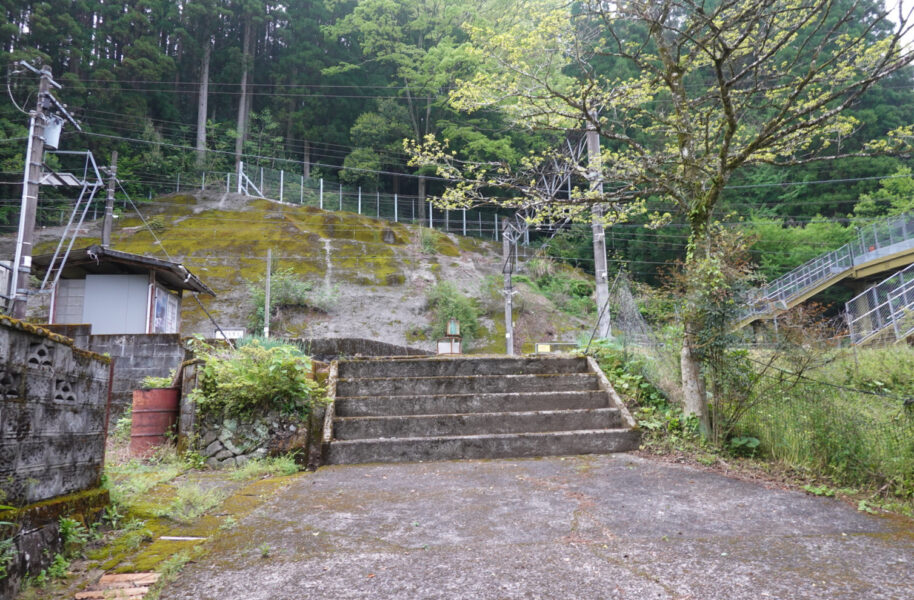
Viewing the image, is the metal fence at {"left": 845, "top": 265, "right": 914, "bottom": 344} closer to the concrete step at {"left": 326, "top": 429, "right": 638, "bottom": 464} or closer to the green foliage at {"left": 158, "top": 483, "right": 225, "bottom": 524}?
the concrete step at {"left": 326, "top": 429, "right": 638, "bottom": 464}

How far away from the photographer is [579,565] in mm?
2463

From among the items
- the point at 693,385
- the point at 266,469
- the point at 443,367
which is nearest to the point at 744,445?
the point at 693,385

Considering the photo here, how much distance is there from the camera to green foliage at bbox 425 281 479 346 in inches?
793

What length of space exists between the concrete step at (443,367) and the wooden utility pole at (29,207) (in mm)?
6769

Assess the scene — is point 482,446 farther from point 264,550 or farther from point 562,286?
point 562,286

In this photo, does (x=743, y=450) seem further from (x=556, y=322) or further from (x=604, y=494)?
(x=556, y=322)

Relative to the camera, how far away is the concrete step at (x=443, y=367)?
6980mm

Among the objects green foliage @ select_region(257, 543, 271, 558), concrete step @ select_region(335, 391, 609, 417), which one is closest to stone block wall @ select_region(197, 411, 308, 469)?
concrete step @ select_region(335, 391, 609, 417)

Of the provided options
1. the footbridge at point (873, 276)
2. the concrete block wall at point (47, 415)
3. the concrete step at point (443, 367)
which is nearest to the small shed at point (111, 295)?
the concrete step at point (443, 367)

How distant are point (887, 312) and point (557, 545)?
1417 centimetres

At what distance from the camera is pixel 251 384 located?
5.34m

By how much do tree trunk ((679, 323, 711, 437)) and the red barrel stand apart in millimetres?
5644

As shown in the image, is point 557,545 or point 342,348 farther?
point 342,348

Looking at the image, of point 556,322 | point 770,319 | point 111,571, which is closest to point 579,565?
point 111,571
